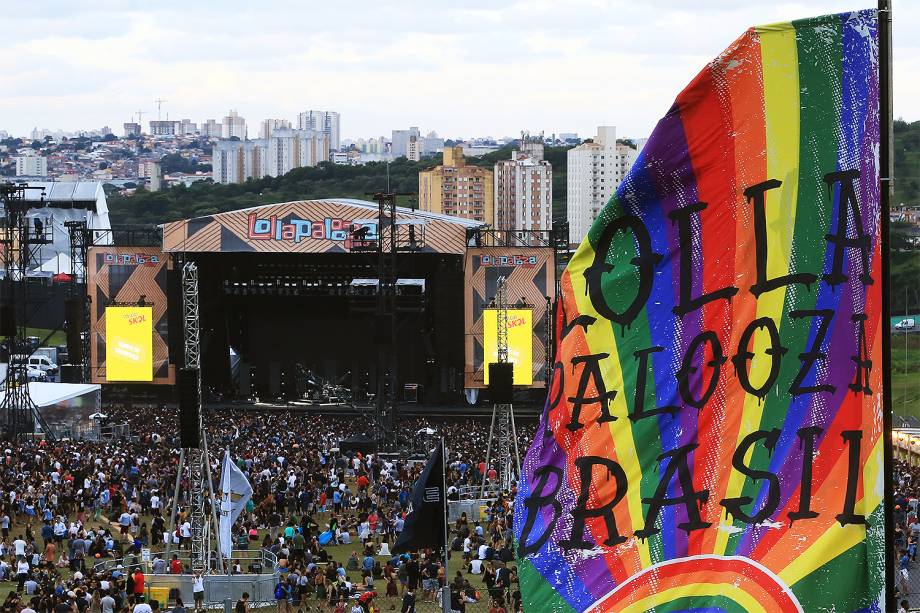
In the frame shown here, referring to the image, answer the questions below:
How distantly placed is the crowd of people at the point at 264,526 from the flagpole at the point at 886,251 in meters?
9.69

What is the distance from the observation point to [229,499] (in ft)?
67.2

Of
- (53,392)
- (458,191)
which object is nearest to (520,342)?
(53,392)

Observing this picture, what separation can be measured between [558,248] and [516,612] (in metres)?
35.5

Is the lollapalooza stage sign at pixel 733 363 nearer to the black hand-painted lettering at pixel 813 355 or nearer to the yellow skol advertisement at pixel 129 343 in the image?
the black hand-painted lettering at pixel 813 355

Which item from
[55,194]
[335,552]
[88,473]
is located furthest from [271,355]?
[55,194]

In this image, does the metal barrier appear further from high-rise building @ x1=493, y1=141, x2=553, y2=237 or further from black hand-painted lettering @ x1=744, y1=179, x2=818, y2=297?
high-rise building @ x1=493, y1=141, x2=553, y2=237

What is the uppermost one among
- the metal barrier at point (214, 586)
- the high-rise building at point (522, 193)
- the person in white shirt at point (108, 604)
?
the high-rise building at point (522, 193)

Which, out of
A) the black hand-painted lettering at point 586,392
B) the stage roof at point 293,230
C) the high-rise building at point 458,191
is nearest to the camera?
the black hand-painted lettering at point 586,392

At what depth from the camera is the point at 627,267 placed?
5645 millimetres

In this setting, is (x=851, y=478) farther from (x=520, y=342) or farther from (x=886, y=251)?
(x=520, y=342)

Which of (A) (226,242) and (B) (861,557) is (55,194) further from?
(B) (861,557)

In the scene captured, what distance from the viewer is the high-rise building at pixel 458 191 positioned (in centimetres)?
13650

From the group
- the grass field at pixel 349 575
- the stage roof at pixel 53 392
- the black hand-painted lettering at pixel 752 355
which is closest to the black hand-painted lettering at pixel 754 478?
the black hand-painted lettering at pixel 752 355

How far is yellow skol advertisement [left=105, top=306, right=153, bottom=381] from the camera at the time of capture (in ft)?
162
